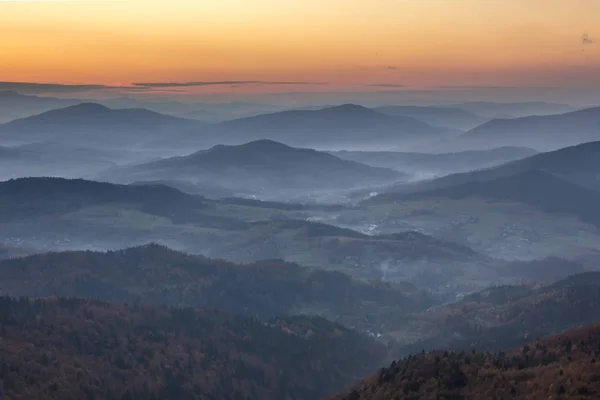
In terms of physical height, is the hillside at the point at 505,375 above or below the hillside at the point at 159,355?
above

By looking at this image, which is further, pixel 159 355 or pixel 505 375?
pixel 159 355

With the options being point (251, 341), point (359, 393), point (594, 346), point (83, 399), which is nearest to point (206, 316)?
point (251, 341)

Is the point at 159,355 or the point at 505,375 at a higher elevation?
the point at 505,375

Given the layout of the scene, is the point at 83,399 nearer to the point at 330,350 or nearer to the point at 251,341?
the point at 251,341

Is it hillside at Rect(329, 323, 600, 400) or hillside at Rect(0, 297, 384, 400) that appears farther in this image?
hillside at Rect(0, 297, 384, 400)
